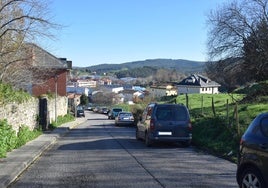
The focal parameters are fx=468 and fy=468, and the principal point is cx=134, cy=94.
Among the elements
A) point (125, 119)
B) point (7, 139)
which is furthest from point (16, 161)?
point (125, 119)

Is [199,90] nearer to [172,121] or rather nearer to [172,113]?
[172,113]

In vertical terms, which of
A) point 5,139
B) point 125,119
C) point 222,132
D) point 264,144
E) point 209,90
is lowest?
point 125,119

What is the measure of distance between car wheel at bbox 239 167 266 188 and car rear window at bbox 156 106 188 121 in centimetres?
994

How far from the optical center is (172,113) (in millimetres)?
18125

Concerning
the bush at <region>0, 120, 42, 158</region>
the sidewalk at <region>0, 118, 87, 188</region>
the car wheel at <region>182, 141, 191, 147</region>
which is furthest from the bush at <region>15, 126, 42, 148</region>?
the car wheel at <region>182, 141, 191, 147</region>

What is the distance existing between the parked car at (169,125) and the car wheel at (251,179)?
381 inches

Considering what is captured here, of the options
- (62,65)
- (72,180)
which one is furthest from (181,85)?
(72,180)

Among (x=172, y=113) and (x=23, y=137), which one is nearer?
(x=172, y=113)

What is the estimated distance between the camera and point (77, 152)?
1658 cm

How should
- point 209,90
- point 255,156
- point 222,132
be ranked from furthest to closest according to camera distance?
point 209,90
point 222,132
point 255,156

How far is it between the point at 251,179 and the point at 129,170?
14.4ft

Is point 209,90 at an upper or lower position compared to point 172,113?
lower

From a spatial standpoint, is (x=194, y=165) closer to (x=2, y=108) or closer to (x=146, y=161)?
(x=146, y=161)

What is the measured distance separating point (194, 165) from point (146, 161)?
153 cm
